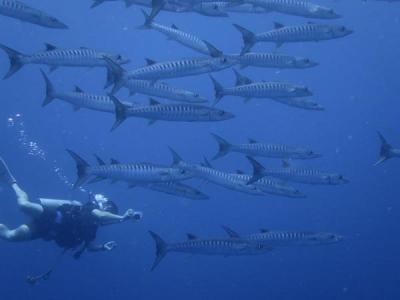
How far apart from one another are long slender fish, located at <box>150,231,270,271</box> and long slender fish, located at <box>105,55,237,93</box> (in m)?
2.52

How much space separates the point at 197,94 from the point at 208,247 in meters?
2.70

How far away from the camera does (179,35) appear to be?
9578mm

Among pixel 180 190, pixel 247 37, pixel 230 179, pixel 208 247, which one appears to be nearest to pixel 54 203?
pixel 180 190

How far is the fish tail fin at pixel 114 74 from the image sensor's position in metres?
7.98

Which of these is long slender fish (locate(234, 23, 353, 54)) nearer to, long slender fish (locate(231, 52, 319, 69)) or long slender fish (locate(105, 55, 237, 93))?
long slender fish (locate(231, 52, 319, 69))

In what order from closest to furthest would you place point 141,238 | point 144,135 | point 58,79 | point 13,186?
point 13,186 → point 141,238 → point 58,79 → point 144,135

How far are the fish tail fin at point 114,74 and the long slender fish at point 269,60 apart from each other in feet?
6.45

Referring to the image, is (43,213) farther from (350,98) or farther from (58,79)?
(350,98)

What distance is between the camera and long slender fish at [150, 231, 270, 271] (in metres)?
8.27

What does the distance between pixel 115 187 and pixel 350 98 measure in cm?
3801

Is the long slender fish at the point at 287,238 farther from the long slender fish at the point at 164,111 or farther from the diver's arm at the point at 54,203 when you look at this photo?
the diver's arm at the point at 54,203

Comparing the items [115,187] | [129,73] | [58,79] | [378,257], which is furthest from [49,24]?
[58,79]

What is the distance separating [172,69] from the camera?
8.10 m

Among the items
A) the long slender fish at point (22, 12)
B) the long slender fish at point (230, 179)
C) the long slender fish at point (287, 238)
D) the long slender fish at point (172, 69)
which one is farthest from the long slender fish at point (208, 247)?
the long slender fish at point (22, 12)
